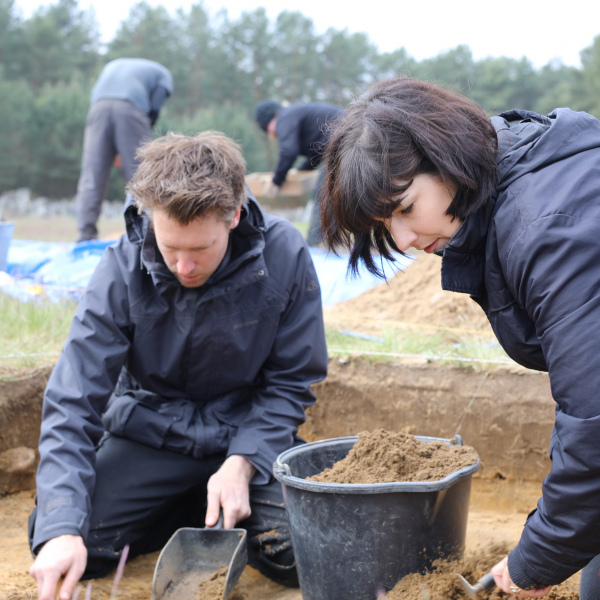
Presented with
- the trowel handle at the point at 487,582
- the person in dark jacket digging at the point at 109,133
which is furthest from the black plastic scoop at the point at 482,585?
the person in dark jacket digging at the point at 109,133

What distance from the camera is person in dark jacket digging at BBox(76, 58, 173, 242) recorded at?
5.31m

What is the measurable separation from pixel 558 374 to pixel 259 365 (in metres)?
1.34

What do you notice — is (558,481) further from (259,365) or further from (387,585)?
(259,365)

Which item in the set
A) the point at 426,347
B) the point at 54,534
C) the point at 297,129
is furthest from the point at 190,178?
the point at 297,129

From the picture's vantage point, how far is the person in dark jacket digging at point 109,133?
5.31 metres

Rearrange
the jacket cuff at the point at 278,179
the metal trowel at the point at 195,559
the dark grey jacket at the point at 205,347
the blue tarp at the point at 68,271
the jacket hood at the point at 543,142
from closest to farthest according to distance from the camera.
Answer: the jacket hood at the point at 543,142, the metal trowel at the point at 195,559, the dark grey jacket at the point at 205,347, the blue tarp at the point at 68,271, the jacket cuff at the point at 278,179

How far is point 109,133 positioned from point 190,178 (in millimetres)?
3751

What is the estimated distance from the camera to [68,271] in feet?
15.0

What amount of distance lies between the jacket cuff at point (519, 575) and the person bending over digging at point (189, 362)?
3.16 feet

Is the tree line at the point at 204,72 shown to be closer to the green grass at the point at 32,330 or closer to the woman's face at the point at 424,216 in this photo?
the green grass at the point at 32,330

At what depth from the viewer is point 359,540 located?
1627 millimetres

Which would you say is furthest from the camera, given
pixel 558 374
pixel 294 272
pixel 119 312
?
pixel 294 272

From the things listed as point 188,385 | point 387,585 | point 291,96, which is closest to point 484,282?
point 387,585

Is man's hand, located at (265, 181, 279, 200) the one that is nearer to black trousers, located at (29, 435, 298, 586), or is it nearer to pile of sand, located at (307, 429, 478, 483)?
black trousers, located at (29, 435, 298, 586)
